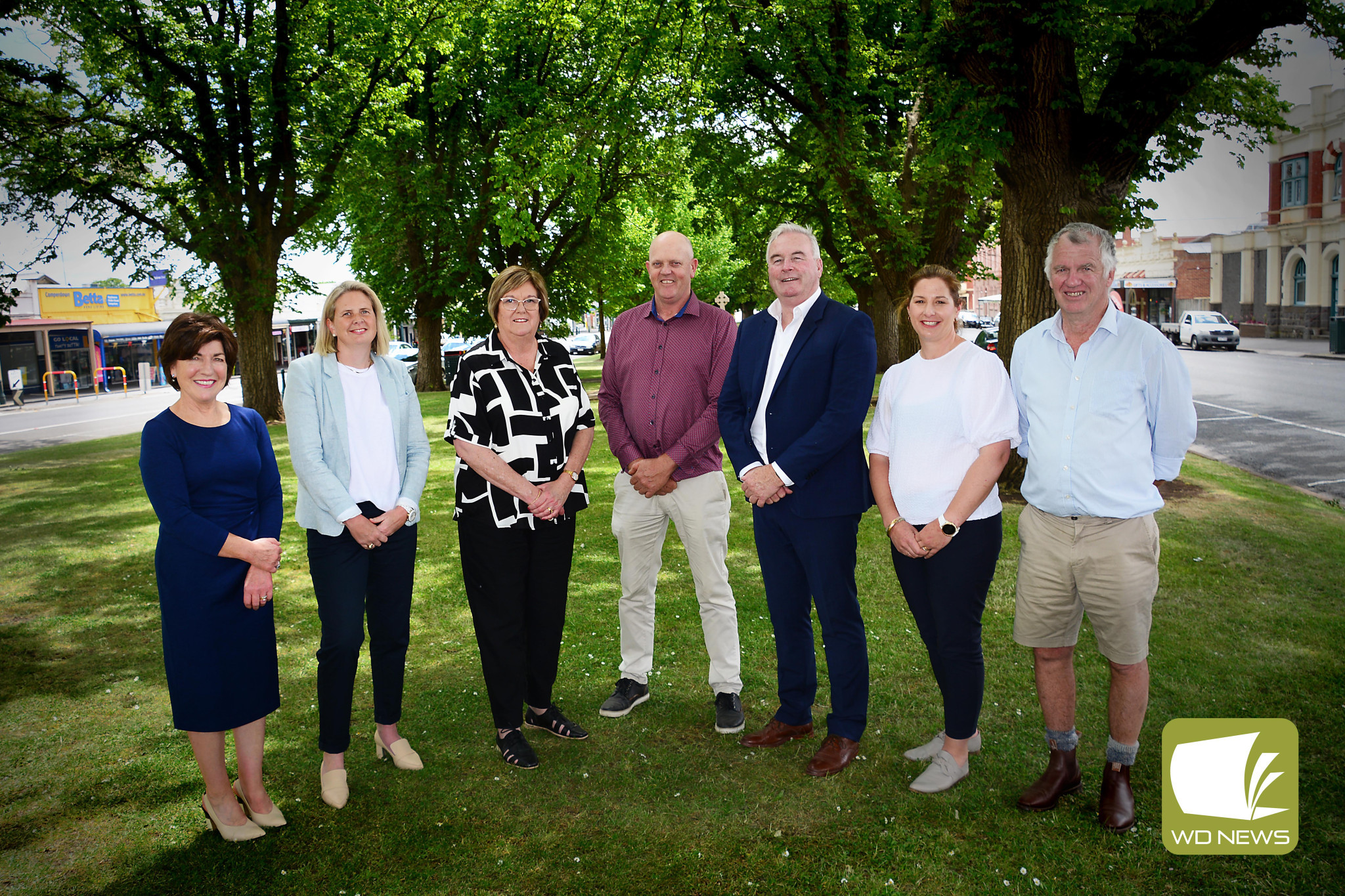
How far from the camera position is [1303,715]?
14.7 ft

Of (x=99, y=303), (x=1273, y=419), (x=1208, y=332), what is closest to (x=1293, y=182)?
(x=1208, y=332)

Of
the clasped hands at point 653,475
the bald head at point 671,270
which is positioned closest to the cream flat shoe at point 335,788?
the clasped hands at point 653,475

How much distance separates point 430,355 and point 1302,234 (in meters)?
44.5

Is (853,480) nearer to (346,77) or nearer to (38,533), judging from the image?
(38,533)

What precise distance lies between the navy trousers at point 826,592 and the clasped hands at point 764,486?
0.43 feet

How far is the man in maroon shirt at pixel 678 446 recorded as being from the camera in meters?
4.64

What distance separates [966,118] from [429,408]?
17.7m

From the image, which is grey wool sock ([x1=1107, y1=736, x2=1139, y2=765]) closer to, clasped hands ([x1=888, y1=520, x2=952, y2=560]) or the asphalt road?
clasped hands ([x1=888, y1=520, x2=952, y2=560])

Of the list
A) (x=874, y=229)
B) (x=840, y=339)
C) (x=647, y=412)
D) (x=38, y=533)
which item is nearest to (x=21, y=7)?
(x=38, y=533)

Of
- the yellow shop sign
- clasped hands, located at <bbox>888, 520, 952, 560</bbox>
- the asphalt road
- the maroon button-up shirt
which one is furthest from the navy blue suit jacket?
the yellow shop sign

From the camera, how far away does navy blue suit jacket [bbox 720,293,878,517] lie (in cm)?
399

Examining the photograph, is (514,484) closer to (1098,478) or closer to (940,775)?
(940,775)

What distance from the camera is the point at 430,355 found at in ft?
98.9

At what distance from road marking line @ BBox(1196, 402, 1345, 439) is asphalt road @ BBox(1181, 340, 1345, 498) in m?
0.01
